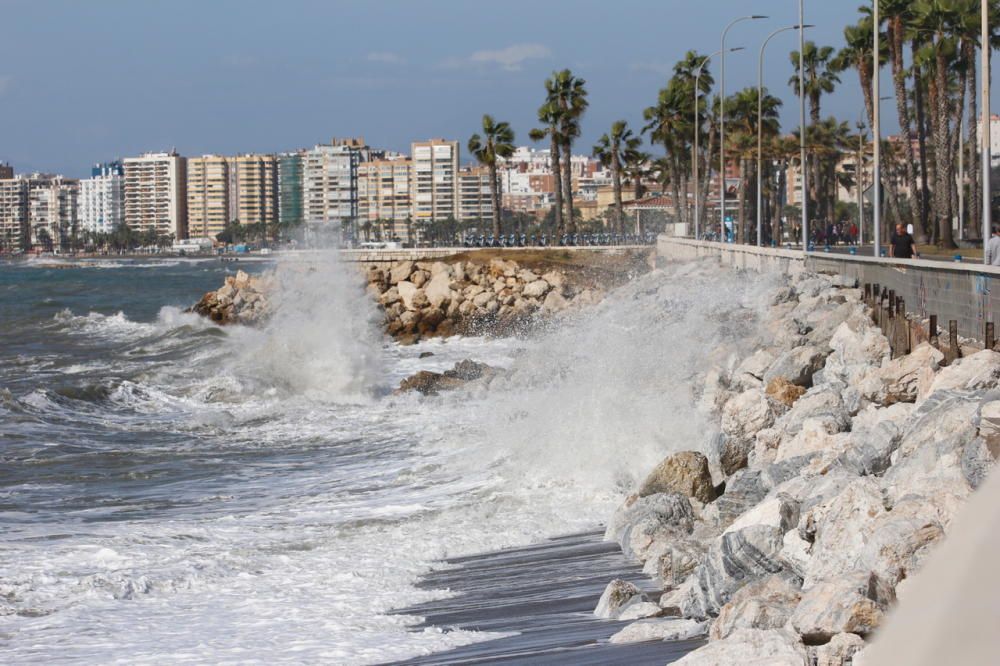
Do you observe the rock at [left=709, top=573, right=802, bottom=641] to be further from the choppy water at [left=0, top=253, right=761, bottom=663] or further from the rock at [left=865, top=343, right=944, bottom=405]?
the rock at [left=865, top=343, right=944, bottom=405]

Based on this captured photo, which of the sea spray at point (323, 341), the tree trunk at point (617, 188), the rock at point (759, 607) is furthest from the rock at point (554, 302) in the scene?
the rock at point (759, 607)

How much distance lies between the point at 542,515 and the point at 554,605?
3391 millimetres

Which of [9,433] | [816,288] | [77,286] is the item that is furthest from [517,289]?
[77,286]

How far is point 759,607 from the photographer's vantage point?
562 cm

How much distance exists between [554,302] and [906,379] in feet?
112

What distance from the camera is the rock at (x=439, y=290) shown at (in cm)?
4409

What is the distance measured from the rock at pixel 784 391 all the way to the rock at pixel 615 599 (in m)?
5.44

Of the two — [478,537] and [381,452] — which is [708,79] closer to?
[381,452]

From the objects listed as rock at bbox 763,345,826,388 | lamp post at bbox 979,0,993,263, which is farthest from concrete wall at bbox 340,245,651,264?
rock at bbox 763,345,826,388

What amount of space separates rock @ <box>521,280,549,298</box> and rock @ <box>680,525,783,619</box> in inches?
1563

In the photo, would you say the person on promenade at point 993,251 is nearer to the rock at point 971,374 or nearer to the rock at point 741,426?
the rock at point 741,426

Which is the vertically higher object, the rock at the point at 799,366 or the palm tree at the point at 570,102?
the palm tree at the point at 570,102

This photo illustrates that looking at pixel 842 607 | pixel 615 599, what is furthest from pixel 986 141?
pixel 842 607

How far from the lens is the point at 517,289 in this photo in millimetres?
47188
